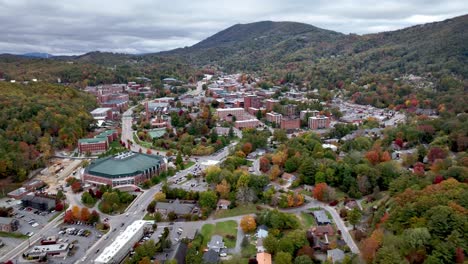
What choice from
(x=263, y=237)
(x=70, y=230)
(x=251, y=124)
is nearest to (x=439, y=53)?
(x=251, y=124)

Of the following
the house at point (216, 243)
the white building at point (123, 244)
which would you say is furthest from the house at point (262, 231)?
the white building at point (123, 244)

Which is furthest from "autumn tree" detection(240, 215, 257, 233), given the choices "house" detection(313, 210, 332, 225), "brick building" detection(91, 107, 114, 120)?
"brick building" detection(91, 107, 114, 120)

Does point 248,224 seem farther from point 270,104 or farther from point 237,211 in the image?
point 270,104

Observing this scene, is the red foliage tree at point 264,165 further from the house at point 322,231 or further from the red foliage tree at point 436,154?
the red foliage tree at point 436,154

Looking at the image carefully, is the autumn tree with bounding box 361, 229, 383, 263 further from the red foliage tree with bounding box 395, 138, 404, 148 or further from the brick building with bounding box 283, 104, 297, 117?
the brick building with bounding box 283, 104, 297, 117

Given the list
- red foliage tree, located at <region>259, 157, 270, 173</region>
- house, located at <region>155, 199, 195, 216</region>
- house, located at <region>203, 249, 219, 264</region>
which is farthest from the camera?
red foliage tree, located at <region>259, 157, 270, 173</region>

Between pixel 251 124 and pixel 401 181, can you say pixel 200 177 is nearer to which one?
pixel 401 181
